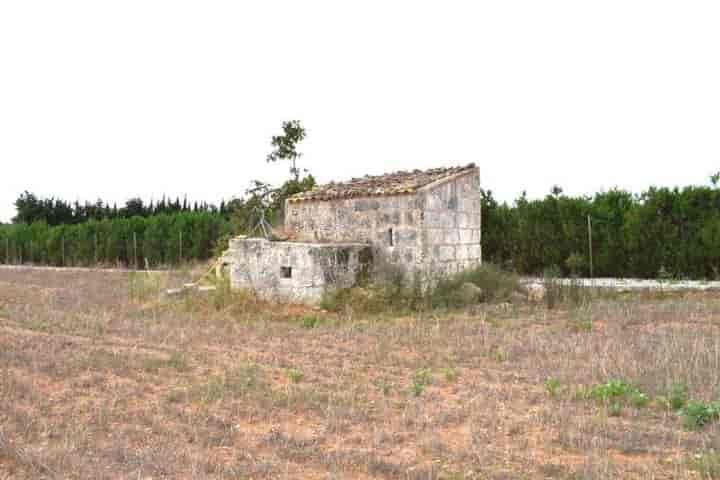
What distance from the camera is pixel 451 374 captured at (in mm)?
6816

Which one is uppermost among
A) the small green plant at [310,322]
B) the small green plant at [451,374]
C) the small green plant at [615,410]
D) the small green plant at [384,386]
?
the small green plant at [310,322]

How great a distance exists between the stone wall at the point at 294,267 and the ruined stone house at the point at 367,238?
0.02 meters

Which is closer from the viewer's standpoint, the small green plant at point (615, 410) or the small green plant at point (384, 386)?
the small green plant at point (615, 410)

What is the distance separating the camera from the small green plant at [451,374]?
264 inches

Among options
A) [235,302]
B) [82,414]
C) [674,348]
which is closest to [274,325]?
[235,302]

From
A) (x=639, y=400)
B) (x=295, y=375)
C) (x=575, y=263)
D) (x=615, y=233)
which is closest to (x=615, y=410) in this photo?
(x=639, y=400)

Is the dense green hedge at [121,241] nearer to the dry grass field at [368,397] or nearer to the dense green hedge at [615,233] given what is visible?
→ the dense green hedge at [615,233]

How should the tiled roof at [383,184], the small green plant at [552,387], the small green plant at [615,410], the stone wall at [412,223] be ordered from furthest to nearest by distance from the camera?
the tiled roof at [383,184], the stone wall at [412,223], the small green plant at [552,387], the small green plant at [615,410]

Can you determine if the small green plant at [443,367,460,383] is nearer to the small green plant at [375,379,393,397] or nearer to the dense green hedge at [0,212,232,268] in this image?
the small green plant at [375,379,393,397]

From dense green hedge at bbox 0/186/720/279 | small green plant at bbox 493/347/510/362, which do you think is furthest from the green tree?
small green plant at bbox 493/347/510/362

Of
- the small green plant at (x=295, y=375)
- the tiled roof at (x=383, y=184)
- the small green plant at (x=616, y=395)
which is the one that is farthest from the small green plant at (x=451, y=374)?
the tiled roof at (x=383, y=184)

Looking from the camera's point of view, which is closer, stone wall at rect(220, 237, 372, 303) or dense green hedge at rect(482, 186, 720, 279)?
stone wall at rect(220, 237, 372, 303)

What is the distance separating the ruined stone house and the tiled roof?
0.02 metres

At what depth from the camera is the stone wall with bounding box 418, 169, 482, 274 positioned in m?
12.6
